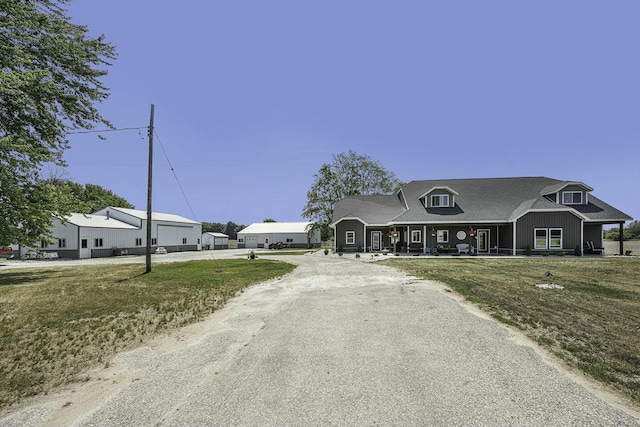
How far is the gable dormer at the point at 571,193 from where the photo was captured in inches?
1206

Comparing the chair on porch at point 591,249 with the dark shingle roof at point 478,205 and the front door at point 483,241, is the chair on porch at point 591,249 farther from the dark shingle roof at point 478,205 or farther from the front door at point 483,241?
the front door at point 483,241

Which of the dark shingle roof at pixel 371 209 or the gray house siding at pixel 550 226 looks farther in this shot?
the dark shingle roof at pixel 371 209

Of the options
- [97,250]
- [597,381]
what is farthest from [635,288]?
[97,250]

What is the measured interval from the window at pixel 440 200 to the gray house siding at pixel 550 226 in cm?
709

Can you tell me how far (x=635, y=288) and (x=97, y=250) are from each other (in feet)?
151

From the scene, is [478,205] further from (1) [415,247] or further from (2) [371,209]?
(2) [371,209]

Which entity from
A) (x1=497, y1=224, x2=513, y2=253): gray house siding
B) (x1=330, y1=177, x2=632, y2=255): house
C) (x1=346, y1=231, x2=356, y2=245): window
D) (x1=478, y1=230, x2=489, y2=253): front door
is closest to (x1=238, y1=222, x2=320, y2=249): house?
(x1=346, y1=231, x2=356, y2=245): window

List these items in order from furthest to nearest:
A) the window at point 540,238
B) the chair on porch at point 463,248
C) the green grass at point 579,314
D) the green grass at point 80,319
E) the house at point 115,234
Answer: the house at point 115,234 < the chair on porch at point 463,248 < the window at point 540,238 < the green grass at point 80,319 < the green grass at point 579,314

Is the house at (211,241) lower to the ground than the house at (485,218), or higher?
lower

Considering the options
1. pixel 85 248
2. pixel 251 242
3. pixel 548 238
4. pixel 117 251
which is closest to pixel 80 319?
pixel 85 248

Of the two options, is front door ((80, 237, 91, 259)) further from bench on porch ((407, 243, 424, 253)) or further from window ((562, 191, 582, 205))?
window ((562, 191, 582, 205))

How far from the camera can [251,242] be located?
202 ft

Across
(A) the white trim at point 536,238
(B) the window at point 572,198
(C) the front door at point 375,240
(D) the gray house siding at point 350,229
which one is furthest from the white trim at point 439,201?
(B) the window at point 572,198

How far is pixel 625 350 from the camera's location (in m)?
5.51
